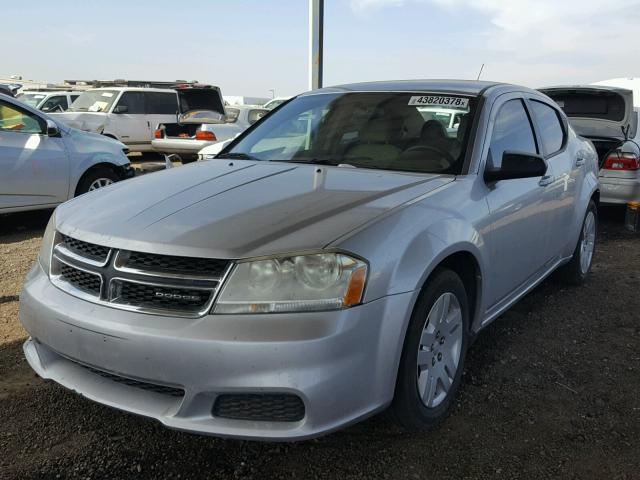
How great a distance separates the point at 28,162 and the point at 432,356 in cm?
536

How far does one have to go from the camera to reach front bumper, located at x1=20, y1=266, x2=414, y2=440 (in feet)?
6.55

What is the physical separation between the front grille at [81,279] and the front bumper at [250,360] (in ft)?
0.38

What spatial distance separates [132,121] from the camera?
520 inches

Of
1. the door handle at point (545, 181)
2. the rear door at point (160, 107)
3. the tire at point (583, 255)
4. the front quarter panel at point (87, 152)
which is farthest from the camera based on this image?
the rear door at point (160, 107)

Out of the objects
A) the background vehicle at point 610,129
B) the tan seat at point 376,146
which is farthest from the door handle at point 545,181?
the background vehicle at point 610,129

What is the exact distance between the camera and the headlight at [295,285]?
2049mm

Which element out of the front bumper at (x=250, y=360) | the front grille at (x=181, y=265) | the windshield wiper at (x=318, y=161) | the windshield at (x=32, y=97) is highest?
the windshield wiper at (x=318, y=161)

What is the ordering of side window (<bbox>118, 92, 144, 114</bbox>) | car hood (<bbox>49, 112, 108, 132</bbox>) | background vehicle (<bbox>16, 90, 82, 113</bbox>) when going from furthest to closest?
background vehicle (<bbox>16, 90, 82, 113</bbox>) → side window (<bbox>118, 92, 144, 114</bbox>) → car hood (<bbox>49, 112, 108, 132</bbox>)

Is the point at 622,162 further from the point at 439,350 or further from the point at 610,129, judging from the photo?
the point at 439,350

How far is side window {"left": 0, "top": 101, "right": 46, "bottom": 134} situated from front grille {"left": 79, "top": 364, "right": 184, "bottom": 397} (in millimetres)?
4953

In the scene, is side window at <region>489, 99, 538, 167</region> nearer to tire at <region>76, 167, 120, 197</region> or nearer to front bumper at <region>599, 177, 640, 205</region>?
front bumper at <region>599, 177, 640, 205</region>

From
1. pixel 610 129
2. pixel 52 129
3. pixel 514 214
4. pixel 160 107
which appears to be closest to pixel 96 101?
pixel 160 107

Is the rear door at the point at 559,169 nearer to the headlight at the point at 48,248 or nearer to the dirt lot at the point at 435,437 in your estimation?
the dirt lot at the point at 435,437

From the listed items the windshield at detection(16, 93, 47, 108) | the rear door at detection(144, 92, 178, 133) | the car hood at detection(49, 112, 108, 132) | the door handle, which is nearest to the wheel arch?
the door handle
